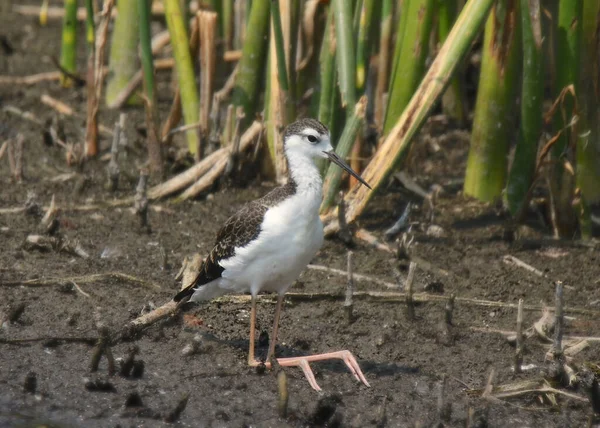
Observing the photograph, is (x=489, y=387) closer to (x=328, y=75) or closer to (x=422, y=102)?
(x=422, y=102)

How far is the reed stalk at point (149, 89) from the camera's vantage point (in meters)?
7.04

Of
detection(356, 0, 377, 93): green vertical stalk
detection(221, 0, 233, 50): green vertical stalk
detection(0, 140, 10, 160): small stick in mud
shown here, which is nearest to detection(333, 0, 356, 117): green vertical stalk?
detection(356, 0, 377, 93): green vertical stalk

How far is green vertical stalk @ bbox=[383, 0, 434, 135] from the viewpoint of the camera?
6.57m

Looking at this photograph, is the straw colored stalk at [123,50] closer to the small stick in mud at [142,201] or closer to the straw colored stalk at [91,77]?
the straw colored stalk at [91,77]

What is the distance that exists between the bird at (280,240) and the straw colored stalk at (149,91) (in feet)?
6.76

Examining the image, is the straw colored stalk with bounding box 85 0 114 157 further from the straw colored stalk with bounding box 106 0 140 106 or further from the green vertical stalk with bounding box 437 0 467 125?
the green vertical stalk with bounding box 437 0 467 125

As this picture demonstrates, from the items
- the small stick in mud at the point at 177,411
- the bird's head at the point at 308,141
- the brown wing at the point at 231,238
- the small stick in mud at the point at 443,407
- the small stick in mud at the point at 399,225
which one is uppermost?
the bird's head at the point at 308,141

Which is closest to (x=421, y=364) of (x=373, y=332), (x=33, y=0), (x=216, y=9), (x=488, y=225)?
(x=373, y=332)

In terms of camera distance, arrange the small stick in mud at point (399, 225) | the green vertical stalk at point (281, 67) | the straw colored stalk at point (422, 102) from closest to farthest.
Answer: the straw colored stalk at point (422, 102) → the green vertical stalk at point (281, 67) → the small stick in mud at point (399, 225)

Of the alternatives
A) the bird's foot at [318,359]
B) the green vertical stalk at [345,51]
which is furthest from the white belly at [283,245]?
Answer: the green vertical stalk at [345,51]

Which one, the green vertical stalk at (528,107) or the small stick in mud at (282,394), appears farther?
the green vertical stalk at (528,107)

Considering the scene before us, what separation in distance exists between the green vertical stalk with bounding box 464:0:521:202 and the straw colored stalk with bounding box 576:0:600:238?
426mm

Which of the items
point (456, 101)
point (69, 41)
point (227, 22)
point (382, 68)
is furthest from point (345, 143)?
point (69, 41)

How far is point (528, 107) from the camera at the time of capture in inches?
253
